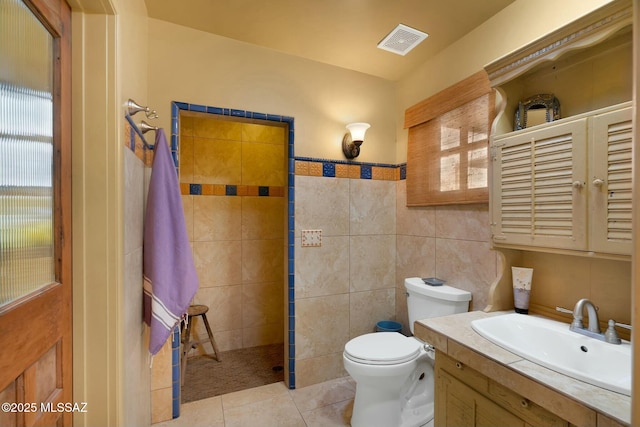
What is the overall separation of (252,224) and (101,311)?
1.89 meters

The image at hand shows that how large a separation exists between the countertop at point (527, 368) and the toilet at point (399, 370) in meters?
0.33

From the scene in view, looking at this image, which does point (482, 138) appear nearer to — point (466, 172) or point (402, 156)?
point (466, 172)

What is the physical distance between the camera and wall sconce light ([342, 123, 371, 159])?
211 centimetres

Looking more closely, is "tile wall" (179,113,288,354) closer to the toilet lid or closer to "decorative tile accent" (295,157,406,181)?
"decorative tile accent" (295,157,406,181)

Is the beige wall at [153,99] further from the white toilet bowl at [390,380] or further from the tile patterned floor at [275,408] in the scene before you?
the white toilet bowl at [390,380]

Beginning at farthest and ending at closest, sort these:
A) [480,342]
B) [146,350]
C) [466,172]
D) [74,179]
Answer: [466,172] < [146,350] < [480,342] < [74,179]

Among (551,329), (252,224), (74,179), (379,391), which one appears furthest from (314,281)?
(74,179)

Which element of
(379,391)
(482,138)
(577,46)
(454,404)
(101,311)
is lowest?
(379,391)

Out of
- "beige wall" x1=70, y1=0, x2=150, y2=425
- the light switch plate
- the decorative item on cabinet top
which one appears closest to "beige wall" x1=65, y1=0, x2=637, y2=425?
"beige wall" x1=70, y1=0, x2=150, y2=425

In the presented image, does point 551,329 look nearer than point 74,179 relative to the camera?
No

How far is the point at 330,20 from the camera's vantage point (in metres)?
1.70

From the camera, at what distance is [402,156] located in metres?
2.36

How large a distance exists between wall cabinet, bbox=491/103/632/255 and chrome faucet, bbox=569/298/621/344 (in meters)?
0.23

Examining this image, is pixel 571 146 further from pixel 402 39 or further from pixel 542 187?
pixel 402 39
